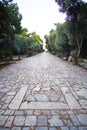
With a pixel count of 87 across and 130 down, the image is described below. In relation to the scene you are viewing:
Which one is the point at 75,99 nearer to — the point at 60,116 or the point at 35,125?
the point at 60,116

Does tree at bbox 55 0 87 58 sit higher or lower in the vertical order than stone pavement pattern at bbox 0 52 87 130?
higher

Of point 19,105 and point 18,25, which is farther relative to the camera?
point 18,25

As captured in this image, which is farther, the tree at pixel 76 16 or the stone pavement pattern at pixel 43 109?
the tree at pixel 76 16

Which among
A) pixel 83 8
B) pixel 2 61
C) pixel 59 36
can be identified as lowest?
pixel 2 61

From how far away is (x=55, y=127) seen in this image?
3008mm

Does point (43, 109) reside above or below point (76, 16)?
below

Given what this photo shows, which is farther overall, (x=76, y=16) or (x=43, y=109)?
(x=76, y=16)

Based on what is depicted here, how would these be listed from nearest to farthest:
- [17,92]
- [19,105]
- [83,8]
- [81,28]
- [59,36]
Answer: [19,105], [17,92], [83,8], [81,28], [59,36]

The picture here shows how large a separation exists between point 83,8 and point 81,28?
2.32 m

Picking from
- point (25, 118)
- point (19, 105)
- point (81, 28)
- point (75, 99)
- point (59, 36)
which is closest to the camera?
point (25, 118)

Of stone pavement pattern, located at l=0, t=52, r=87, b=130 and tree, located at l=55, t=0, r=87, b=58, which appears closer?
stone pavement pattern, located at l=0, t=52, r=87, b=130

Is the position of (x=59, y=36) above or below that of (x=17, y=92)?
above

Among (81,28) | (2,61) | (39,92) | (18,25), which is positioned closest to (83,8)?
(81,28)

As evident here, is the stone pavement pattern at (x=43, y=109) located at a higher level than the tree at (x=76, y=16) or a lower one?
lower
